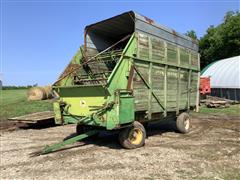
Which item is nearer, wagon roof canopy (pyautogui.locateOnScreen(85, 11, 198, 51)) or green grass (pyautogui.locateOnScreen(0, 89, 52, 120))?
wagon roof canopy (pyautogui.locateOnScreen(85, 11, 198, 51))

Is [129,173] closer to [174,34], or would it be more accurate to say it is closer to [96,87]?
[96,87]

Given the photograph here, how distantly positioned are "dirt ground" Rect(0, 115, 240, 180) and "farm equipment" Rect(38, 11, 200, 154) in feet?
1.55

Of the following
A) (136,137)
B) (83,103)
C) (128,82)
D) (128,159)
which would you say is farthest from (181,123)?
(83,103)

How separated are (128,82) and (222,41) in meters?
32.1

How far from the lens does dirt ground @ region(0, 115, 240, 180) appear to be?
17.2 feet

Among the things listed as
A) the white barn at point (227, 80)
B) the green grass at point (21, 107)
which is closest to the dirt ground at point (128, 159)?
the green grass at point (21, 107)

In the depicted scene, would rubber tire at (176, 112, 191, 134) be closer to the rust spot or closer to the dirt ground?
the dirt ground

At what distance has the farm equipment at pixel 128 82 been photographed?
669cm

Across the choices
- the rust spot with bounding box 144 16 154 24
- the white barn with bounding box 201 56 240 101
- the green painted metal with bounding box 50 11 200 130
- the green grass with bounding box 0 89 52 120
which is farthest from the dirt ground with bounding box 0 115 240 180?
the white barn with bounding box 201 56 240 101

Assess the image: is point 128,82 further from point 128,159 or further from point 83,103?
point 128,159

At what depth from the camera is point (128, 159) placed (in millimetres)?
6180

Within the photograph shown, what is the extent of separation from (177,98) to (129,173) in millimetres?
4375

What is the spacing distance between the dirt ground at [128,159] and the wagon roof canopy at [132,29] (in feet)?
10.6

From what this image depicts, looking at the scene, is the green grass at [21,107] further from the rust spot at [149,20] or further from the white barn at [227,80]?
the white barn at [227,80]
